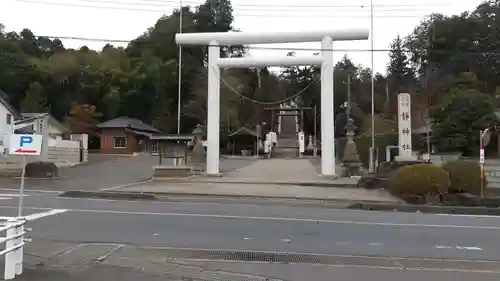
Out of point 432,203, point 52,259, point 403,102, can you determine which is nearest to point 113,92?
point 403,102

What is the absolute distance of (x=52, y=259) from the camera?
816cm

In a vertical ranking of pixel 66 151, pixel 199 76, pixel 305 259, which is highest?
pixel 199 76

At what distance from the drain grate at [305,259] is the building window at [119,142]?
185 ft

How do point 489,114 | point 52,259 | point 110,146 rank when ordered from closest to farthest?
point 52,259, point 489,114, point 110,146

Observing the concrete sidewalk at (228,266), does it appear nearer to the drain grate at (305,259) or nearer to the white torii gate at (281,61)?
the drain grate at (305,259)

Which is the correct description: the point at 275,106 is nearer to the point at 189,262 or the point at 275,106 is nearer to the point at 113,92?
the point at 113,92

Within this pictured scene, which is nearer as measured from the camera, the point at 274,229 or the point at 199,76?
the point at 274,229

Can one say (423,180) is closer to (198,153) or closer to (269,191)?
(269,191)

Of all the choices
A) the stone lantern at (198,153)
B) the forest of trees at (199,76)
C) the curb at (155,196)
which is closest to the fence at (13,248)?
the curb at (155,196)

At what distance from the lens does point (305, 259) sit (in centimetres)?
871

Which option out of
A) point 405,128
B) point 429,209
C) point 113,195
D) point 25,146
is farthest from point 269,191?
point 25,146

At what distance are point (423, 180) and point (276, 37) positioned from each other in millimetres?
12554

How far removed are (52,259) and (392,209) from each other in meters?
12.4

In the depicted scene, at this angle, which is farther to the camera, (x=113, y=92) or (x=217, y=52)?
(x=113, y=92)
